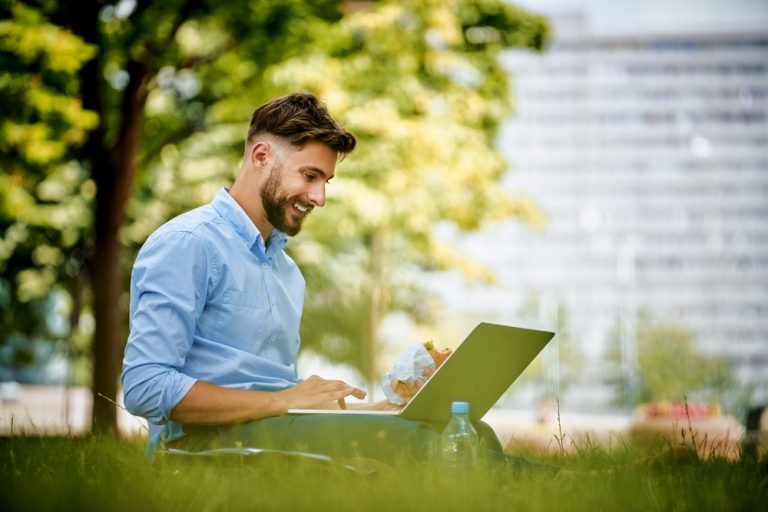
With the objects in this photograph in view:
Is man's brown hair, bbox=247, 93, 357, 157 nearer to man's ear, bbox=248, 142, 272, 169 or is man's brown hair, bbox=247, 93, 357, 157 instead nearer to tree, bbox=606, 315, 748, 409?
man's ear, bbox=248, 142, 272, 169

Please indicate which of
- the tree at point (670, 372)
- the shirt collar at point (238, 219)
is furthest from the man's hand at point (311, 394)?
the tree at point (670, 372)

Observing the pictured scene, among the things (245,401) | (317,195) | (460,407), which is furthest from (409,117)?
(460,407)

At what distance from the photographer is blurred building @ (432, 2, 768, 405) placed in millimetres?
132000

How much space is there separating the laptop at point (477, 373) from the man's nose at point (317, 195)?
722 mm

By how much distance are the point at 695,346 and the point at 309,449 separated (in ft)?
50.8

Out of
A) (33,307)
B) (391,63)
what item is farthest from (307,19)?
(33,307)

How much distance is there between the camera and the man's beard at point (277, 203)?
305cm

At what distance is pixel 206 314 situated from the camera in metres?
2.77

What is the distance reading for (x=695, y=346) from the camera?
55.6 ft

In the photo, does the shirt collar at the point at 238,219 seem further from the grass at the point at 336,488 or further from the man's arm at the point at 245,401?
the grass at the point at 336,488

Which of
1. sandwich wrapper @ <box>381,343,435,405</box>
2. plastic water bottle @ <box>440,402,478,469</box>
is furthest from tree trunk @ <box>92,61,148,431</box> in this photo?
plastic water bottle @ <box>440,402,478,469</box>

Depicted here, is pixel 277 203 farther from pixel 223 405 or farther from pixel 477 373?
pixel 477 373

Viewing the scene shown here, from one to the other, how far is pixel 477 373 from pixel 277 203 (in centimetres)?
87

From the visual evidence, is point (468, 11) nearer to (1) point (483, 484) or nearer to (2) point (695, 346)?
(2) point (695, 346)
